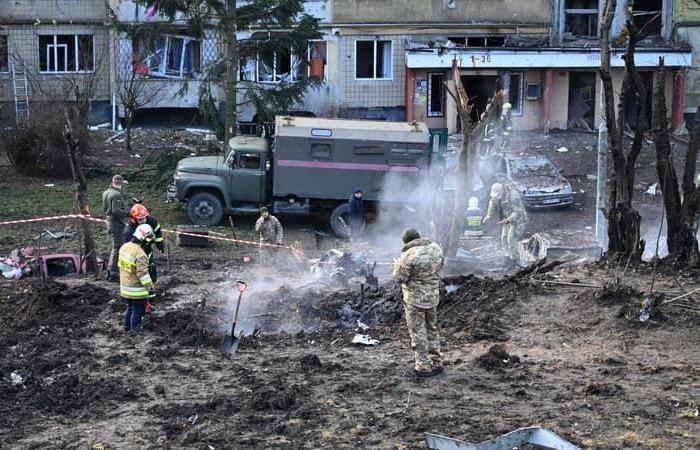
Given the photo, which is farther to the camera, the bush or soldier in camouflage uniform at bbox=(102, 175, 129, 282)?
the bush

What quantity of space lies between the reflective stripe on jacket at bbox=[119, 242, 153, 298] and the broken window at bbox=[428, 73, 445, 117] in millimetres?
22482

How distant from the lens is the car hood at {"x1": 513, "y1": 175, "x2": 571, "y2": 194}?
2642cm

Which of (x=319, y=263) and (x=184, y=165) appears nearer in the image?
(x=319, y=263)

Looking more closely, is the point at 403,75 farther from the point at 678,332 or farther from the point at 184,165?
the point at 678,332

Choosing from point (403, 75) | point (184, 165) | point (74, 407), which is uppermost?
point (403, 75)

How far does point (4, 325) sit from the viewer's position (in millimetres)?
14164

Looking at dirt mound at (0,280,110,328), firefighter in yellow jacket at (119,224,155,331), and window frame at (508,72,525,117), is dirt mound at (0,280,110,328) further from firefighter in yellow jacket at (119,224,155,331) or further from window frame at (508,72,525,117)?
window frame at (508,72,525,117)

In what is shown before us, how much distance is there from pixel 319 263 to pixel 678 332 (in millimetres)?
6786

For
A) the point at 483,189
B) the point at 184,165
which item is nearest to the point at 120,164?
the point at 184,165

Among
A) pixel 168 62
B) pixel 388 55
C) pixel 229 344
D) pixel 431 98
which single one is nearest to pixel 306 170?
pixel 229 344

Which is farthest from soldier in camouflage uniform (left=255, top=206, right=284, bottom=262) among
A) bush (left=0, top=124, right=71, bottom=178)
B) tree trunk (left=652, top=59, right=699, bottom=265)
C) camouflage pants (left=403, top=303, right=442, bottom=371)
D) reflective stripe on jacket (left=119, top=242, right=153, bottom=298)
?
bush (left=0, top=124, right=71, bottom=178)

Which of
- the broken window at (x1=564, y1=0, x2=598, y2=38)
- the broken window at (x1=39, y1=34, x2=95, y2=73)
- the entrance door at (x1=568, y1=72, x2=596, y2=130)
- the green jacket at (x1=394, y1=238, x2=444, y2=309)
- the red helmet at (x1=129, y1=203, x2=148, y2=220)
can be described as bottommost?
the green jacket at (x1=394, y1=238, x2=444, y2=309)

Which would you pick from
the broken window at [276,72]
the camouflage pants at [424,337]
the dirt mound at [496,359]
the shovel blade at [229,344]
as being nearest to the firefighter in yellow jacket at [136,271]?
the shovel blade at [229,344]

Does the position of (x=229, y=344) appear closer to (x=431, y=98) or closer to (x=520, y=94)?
(x=431, y=98)
